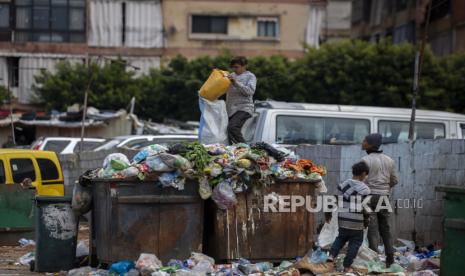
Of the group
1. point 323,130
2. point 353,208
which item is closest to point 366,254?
point 353,208

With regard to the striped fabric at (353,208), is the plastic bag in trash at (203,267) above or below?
below

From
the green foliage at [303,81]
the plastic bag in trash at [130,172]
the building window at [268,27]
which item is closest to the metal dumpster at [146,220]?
the plastic bag in trash at [130,172]

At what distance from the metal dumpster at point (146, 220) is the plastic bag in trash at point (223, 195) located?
22 centimetres

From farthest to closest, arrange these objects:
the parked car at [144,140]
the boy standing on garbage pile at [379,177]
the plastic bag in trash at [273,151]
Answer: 1. the parked car at [144,140]
2. the boy standing on garbage pile at [379,177]
3. the plastic bag in trash at [273,151]

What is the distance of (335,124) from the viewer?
1435cm

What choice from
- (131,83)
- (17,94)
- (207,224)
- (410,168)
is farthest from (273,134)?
(17,94)

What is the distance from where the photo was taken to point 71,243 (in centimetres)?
1048

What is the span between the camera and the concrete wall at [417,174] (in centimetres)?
1163

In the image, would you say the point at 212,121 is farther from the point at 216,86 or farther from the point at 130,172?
the point at 130,172

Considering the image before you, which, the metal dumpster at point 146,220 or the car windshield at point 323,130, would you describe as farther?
the car windshield at point 323,130

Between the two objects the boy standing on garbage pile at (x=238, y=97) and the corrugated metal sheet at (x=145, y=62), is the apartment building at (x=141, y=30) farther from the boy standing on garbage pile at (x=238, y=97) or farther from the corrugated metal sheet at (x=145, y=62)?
the boy standing on garbage pile at (x=238, y=97)

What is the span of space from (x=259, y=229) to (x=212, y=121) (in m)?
1.83

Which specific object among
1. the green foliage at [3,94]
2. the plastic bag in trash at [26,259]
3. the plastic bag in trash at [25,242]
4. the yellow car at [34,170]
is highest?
the green foliage at [3,94]

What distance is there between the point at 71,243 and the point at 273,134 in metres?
4.38
